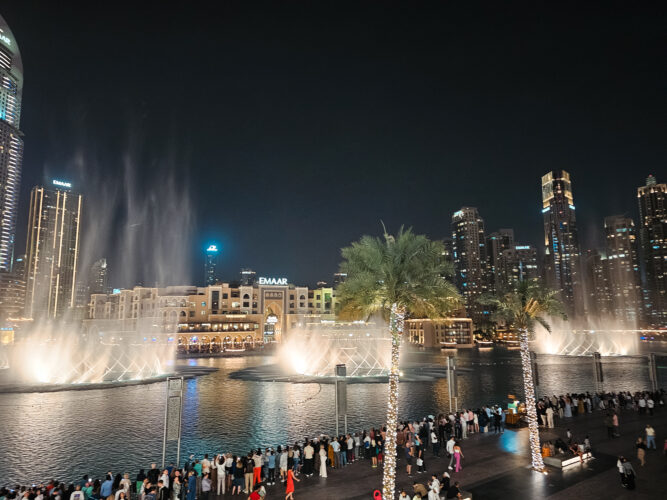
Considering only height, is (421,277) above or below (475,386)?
above

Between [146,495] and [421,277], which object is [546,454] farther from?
[146,495]

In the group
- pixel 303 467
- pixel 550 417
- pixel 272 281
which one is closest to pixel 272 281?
pixel 272 281

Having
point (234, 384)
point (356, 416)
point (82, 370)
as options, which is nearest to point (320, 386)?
point (234, 384)

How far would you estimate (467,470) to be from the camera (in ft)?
61.5

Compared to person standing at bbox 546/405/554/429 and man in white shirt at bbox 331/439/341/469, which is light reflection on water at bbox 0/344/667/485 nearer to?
man in white shirt at bbox 331/439/341/469

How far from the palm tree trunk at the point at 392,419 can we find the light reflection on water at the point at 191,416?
14.0 m

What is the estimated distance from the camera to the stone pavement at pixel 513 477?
52.7 ft

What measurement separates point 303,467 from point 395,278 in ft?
31.2

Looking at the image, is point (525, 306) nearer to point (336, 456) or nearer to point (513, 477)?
point (513, 477)

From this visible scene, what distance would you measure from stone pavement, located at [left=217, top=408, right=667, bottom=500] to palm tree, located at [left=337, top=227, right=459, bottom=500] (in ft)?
16.4

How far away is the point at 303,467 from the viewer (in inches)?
744

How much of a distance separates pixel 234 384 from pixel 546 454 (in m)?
40.6

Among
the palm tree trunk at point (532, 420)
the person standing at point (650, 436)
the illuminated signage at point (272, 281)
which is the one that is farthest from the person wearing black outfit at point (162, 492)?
the illuminated signage at point (272, 281)

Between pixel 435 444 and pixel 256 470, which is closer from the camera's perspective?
pixel 256 470
